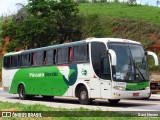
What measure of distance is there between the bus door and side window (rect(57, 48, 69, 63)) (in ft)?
9.90

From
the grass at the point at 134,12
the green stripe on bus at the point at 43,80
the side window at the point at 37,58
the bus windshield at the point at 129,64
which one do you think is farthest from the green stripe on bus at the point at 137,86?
the grass at the point at 134,12

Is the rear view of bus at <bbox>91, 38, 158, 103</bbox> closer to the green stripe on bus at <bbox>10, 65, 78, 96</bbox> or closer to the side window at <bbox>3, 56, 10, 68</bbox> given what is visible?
the green stripe on bus at <bbox>10, 65, 78, 96</bbox>

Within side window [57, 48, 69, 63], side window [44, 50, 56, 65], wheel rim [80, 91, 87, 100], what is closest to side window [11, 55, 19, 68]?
side window [44, 50, 56, 65]

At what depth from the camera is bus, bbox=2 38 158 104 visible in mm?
18125

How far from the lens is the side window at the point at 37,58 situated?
926 inches

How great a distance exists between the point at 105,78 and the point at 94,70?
2.53 feet

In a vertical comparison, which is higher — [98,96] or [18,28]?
[18,28]

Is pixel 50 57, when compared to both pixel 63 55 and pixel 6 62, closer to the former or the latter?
pixel 63 55

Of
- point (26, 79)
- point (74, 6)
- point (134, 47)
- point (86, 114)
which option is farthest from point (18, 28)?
point (86, 114)

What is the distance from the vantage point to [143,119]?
11.7 m

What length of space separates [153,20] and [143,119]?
56.0m

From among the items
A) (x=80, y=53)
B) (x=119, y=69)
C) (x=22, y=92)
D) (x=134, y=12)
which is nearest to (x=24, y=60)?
(x=22, y=92)

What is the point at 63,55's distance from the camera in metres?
21.5

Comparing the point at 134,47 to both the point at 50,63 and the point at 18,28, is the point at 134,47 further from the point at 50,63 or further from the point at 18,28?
the point at 18,28
